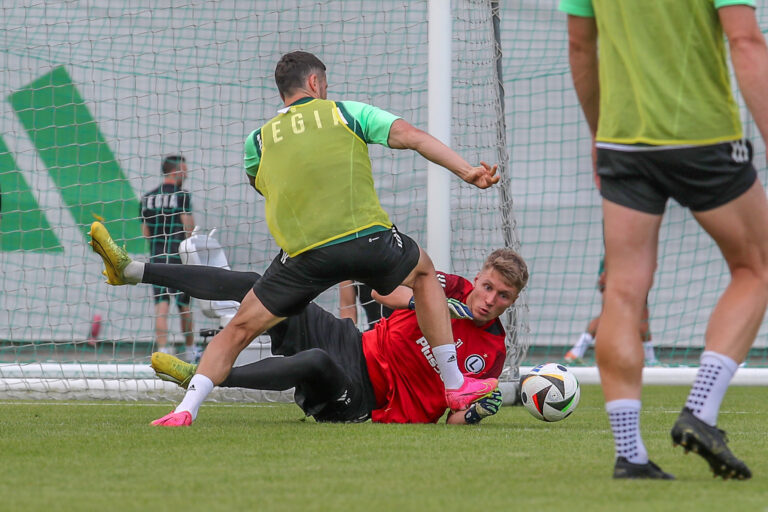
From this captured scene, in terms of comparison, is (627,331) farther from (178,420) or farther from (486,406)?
(178,420)

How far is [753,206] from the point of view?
3242 millimetres

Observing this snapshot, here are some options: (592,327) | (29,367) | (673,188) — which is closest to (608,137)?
(673,188)

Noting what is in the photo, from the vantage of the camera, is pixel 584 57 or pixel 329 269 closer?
pixel 584 57

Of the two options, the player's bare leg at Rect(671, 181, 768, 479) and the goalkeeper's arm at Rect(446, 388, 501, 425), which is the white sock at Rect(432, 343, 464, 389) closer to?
the goalkeeper's arm at Rect(446, 388, 501, 425)

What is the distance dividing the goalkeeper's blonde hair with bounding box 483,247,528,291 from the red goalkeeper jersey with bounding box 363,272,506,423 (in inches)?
12.9

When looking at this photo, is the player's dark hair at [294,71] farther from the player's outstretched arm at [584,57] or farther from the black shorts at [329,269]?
the player's outstretched arm at [584,57]

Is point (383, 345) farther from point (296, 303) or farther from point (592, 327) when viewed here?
point (592, 327)

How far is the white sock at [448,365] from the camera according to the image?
5230 millimetres

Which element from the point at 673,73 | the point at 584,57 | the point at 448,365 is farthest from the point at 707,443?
the point at 448,365

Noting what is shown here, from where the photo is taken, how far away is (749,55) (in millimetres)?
3121

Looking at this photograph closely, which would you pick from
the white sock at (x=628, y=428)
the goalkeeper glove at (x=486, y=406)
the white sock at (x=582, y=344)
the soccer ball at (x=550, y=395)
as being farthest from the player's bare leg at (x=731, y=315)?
the white sock at (x=582, y=344)

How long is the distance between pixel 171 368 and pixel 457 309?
1.42 meters

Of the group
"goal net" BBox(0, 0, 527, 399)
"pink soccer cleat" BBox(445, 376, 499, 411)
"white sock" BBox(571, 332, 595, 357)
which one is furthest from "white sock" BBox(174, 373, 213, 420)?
"white sock" BBox(571, 332, 595, 357)

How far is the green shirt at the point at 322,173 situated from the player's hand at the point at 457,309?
596 mm
